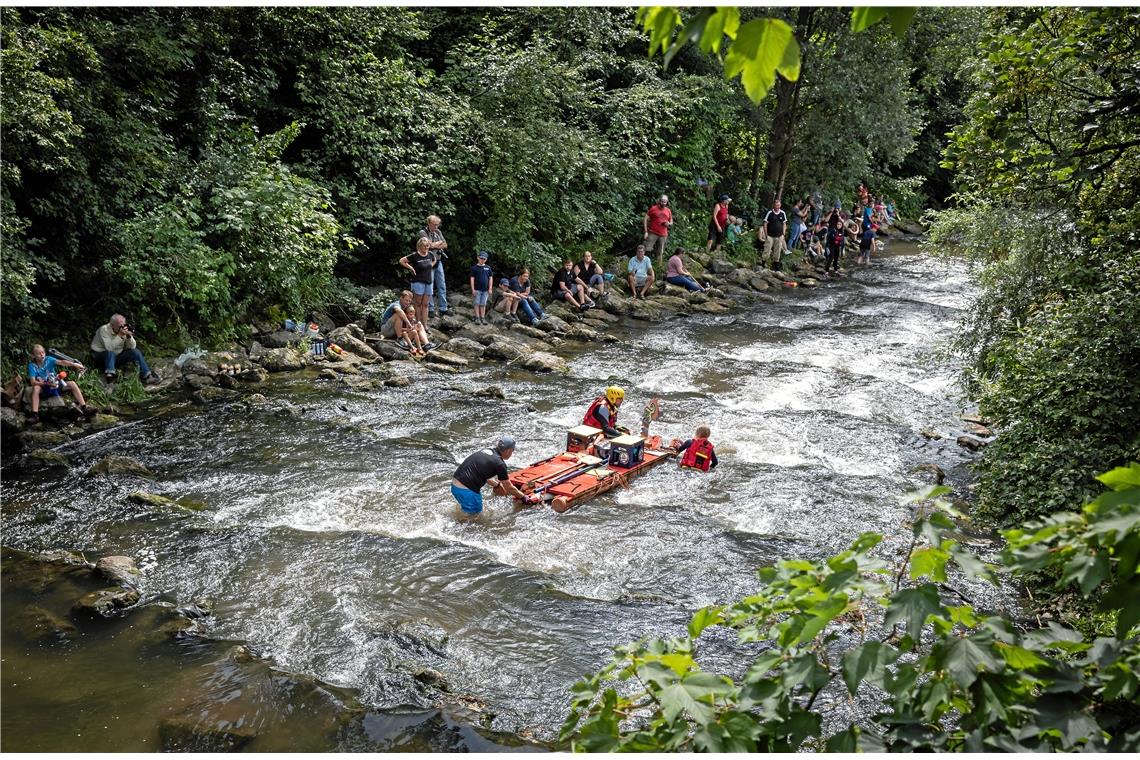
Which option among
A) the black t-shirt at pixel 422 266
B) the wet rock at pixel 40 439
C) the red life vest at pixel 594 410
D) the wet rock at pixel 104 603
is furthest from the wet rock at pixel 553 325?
the wet rock at pixel 104 603

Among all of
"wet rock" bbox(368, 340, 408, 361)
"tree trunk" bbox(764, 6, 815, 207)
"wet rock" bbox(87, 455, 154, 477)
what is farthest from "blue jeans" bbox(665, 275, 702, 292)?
"wet rock" bbox(87, 455, 154, 477)

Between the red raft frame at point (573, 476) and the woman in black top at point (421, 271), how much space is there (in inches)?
232

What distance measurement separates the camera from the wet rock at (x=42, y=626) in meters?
7.04

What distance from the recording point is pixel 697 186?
24188 millimetres

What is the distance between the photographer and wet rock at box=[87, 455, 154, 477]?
10.0 meters

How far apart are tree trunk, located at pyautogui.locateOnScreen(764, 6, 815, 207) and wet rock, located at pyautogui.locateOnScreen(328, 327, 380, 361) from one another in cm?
1395

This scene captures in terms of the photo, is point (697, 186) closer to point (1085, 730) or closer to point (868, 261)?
point (868, 261)

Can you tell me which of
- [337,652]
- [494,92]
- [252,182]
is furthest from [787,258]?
[337,652]

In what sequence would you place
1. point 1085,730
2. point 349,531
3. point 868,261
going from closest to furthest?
point 1085,730, point 349,531, point 868,261

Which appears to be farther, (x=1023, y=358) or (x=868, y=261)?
(x=868, y=261)

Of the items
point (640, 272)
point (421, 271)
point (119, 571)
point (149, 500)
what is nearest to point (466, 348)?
point (421, 271)

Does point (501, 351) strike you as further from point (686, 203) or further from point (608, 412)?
point (686, 203)

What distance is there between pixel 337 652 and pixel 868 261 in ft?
76.9

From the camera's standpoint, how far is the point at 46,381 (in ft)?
36.9
